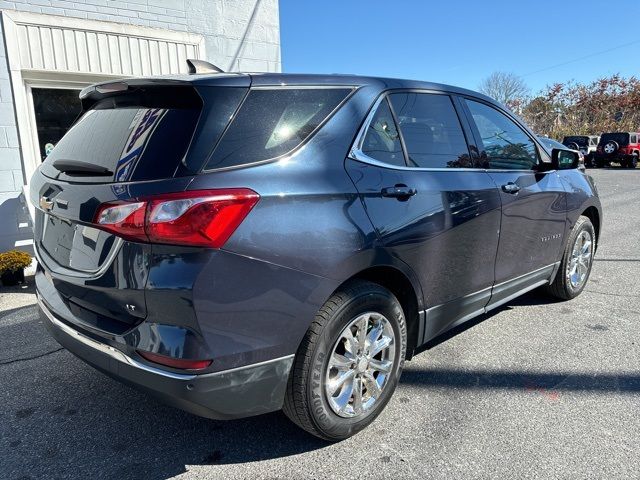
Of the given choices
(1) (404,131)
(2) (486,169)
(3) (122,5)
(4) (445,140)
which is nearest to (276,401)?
(1) (404,131)

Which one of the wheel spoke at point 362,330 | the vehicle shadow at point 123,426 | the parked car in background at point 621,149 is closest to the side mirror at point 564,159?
the vehicle shadow at point 123,426

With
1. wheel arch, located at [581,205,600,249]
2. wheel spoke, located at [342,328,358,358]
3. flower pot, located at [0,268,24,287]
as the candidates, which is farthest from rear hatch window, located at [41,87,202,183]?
wheel arch, located at [581,205,600,249]

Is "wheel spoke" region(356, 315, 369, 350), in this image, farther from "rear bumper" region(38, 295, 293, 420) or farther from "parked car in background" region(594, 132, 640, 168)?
"parked car in background" region(594, 132, 640, 168)

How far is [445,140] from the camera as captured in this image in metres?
3.16

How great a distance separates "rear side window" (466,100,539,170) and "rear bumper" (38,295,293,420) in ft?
7.14

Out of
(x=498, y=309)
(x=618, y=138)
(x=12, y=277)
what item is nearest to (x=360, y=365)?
(x=498, y=309)

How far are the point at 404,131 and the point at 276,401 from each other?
1.63 metres

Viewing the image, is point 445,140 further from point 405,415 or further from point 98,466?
point 98,466

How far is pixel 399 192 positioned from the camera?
8.59ft

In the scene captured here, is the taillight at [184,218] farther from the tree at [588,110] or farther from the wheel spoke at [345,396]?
the tree at [588,110]

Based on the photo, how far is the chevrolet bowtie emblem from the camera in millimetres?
2467

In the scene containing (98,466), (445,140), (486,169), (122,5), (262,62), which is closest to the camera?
(98,466)

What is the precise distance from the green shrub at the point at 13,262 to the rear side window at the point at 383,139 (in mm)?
4439

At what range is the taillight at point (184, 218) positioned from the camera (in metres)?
1.93
